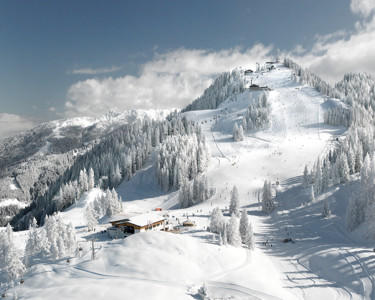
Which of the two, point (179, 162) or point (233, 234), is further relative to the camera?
point (179, 162)

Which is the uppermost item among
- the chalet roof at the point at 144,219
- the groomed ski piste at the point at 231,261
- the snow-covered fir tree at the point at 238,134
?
the snow-covered fir tree at the point at 238,134

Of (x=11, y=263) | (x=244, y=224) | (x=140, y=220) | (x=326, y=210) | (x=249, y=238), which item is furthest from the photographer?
(x=326, y=210)

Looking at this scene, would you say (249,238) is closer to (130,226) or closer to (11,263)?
(130,226)

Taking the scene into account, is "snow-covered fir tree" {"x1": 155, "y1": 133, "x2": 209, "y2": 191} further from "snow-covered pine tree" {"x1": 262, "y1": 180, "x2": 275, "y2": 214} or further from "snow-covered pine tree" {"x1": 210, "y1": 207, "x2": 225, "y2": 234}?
"snow-covered pine tree" {"x1": 210, "y1": 207, "x2": 225, "y2": 234}

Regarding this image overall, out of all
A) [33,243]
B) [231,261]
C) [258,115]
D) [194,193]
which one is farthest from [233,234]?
[258,115]

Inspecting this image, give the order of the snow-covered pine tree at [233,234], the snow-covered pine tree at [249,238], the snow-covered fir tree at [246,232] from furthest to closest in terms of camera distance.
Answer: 1. the snow-covered fir tree at [246,232]
2. the snow-covered pine tree at [249,238]
3. the snow-covered pine tree at [233,234]

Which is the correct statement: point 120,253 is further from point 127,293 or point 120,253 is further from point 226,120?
point 226,120

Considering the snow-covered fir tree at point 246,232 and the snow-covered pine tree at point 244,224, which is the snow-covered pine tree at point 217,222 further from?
the snow-covered fir tree at point 246,232

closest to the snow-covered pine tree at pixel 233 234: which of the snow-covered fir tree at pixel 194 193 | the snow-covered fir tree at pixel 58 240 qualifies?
the snow-covered fir tree at pixel 58 240

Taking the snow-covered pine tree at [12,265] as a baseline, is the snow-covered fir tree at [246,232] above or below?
below

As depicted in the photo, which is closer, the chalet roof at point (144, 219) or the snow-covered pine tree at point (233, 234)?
the snow-covered pine tree at point (233, 234)

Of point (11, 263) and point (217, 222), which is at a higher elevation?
point (11, 263)

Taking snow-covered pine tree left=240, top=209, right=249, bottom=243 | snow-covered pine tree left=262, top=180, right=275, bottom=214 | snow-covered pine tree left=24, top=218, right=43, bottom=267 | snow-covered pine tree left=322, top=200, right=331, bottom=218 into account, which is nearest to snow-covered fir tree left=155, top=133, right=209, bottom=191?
snow-covered pine tree left=262, top=180, right=275, bottom=214

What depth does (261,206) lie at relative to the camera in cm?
8856
